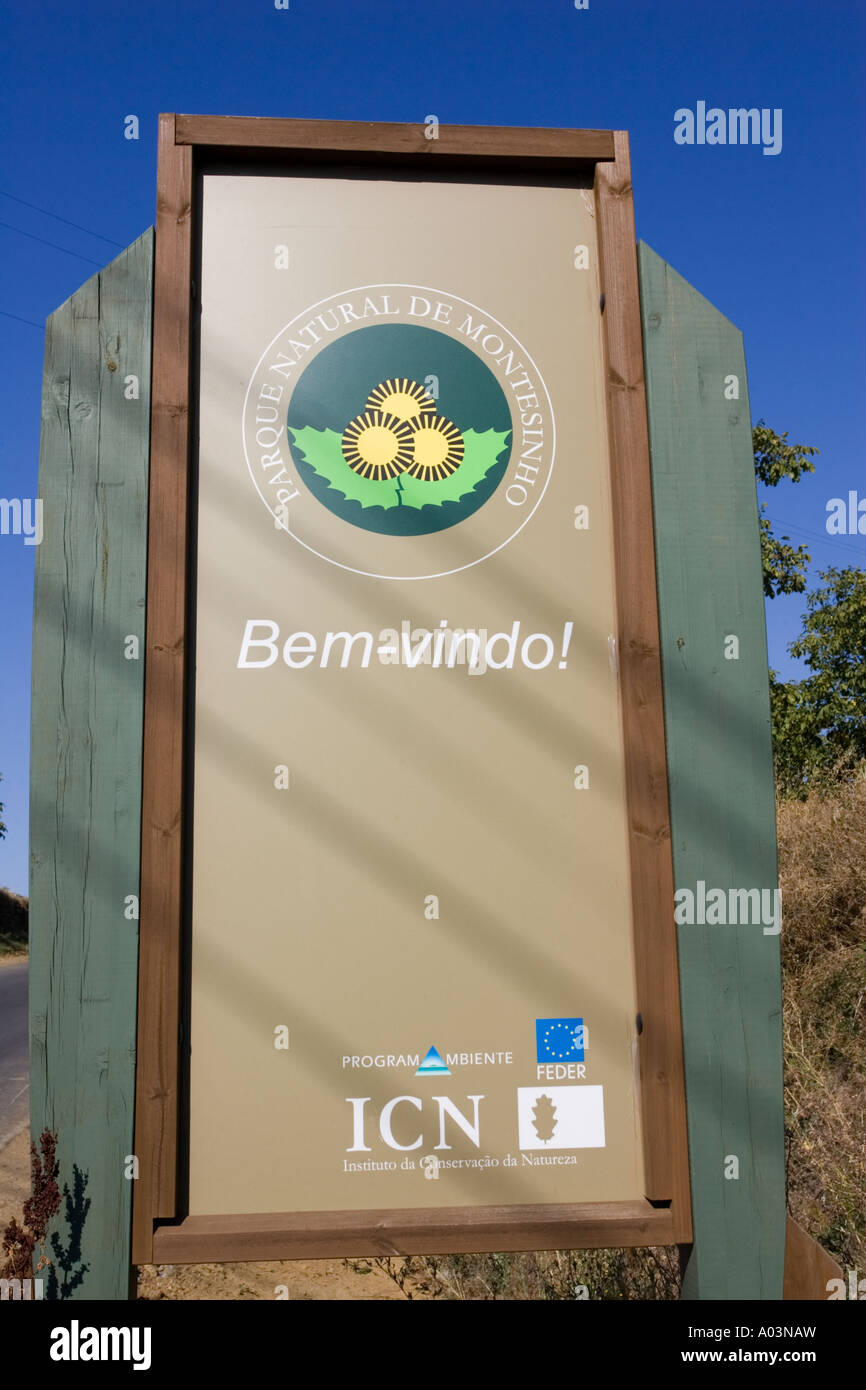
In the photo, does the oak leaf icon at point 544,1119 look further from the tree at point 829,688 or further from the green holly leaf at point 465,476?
the tree at point 829,688

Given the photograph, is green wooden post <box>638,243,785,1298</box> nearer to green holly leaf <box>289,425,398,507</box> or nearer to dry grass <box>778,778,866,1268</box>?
green holly leaf <box>289,425,398,507</box>

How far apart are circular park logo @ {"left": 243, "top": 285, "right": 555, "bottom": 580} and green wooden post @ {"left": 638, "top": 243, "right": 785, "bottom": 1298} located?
437 millimetres

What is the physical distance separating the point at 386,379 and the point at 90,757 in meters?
1.40

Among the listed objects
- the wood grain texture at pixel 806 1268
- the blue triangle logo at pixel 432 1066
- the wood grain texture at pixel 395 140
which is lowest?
the wood grain texture at pixel 806 1268

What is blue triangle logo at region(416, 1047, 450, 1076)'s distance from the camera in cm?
281

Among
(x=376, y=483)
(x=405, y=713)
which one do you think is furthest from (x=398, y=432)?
(x=405, y=713)

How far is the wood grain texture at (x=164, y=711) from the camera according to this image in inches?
106

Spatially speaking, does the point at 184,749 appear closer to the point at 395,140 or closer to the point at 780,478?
the point at 395,140

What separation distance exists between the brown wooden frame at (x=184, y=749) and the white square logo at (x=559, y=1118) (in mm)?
147

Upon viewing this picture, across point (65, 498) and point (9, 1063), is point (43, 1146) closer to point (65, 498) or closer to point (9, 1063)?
point (65, 498)

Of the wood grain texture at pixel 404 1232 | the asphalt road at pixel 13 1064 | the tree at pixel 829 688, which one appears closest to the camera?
the wood grain texture at pixel 404 1232

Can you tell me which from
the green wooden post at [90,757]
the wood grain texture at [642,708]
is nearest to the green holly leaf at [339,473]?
the green wooden post at [90,757]

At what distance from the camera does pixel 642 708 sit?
2.95 meters
